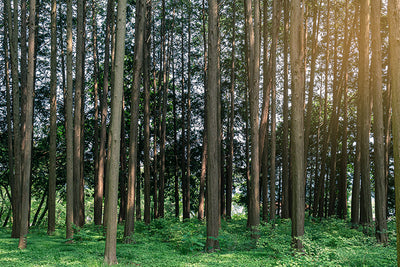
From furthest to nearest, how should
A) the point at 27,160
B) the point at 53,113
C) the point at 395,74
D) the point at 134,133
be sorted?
the point at 53,113 → the point at 134,133 → the point at 27,160 → the point at 395,74

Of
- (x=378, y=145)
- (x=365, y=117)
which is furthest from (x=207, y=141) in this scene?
(x=365, y=117)

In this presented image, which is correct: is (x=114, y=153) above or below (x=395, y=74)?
below

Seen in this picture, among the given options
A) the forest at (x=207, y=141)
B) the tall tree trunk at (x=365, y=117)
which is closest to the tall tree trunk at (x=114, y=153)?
the forest at (x=207, y=141)

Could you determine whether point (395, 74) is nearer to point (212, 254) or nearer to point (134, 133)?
point (212, 254)

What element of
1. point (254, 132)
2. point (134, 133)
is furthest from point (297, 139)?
point (134, 133)

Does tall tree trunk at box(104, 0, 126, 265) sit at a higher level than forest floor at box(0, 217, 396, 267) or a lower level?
higher

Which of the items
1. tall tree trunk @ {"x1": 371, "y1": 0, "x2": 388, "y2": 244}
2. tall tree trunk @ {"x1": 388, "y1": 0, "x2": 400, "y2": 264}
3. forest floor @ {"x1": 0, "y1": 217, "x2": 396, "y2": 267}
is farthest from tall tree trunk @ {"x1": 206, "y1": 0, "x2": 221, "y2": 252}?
tall tree trunk @ {"x1": 388, "y1": 0, "x2": 400, "y2": 264}

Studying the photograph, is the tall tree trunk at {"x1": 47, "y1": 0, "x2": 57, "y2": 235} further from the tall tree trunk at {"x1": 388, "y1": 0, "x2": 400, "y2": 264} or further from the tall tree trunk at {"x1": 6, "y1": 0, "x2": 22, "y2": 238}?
the tall tree trunk at {"x1": 388, "y1": 0, "x2": 400, "y2": 264}

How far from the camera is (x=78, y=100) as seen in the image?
35.7 ft

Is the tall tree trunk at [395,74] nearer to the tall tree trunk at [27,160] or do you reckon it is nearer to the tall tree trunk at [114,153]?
the tall tree trunk at [114,153]

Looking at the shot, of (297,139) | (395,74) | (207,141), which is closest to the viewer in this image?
(395,74)

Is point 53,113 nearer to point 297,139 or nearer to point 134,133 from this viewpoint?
point 134,133

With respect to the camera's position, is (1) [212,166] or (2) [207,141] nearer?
(1) [212,166]

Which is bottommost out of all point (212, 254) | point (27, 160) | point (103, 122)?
point (212, 254)
